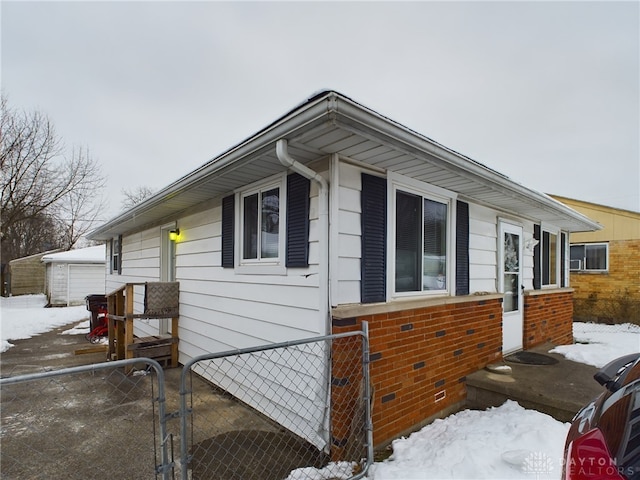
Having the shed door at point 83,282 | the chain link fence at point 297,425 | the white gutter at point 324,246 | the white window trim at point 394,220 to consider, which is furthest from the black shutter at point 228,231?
the shed door at point 83,282

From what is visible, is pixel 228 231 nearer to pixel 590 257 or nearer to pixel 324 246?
pixel 324 246

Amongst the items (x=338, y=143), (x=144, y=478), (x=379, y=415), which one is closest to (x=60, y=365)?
(x=144, y=478)

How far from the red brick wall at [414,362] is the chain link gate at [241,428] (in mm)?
92

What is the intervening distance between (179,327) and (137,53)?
25.4 feet

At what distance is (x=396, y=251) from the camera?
3.31m

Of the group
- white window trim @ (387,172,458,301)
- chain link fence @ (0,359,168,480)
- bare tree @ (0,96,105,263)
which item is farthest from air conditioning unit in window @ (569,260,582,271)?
bare tree @ (0,96,105,263)

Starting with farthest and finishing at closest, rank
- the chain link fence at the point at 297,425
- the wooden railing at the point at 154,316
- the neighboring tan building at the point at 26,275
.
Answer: the neighboring tan building at the point at 26,275 < the wooden railing at the point at 154,316 < the chain link fence at the point at 297,425

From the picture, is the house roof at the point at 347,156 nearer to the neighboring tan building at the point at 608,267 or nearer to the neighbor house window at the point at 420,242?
the neighbor house window at the point at 420,242

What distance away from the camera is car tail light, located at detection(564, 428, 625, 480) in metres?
1.13

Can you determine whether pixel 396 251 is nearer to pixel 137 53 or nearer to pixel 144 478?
pixel 144 478

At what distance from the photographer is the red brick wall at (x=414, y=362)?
9.12 ft

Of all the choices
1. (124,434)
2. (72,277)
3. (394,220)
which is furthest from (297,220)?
(72,277)

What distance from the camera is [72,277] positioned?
15.9m

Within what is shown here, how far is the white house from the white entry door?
1.3 inches
